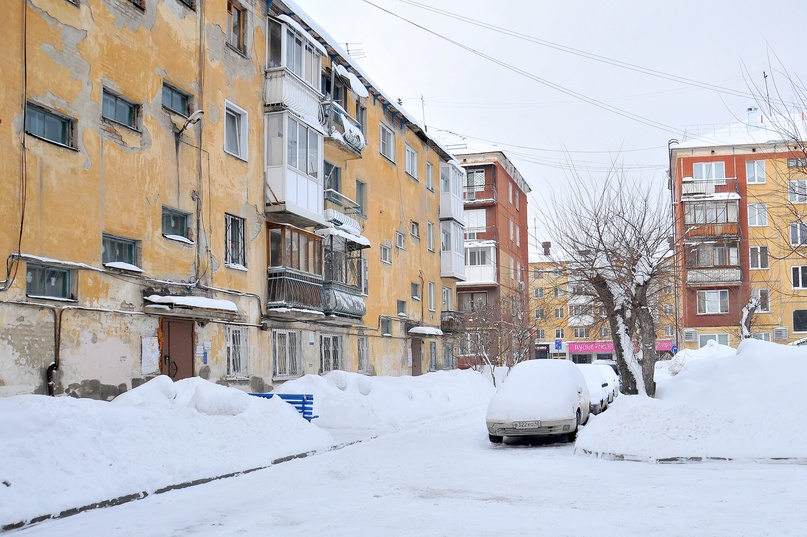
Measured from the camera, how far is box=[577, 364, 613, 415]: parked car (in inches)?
898

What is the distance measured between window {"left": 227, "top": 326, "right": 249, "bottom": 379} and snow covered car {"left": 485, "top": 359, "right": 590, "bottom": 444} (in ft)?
24.7

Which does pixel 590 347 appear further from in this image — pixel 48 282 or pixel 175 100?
pixel 48 282

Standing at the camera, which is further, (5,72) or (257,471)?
(5,72)

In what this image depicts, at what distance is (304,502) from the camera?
31.5 feet

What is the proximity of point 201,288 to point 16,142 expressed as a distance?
251 inches

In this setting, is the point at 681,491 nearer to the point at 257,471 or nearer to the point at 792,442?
the point at 792,442

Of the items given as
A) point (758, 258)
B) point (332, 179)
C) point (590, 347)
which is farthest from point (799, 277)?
point (332, 179)

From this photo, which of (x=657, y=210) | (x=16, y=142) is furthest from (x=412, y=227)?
(x=16, y=142)

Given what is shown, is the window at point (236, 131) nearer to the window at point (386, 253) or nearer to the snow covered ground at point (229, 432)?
the snow covered ground at point (229, 432)

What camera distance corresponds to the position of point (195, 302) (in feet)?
60.3

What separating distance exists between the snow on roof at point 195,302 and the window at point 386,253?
13571 millimetres

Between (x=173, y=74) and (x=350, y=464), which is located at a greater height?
(x=173, y=74)

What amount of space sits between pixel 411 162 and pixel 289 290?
52.0ft

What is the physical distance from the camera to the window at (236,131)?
21.8 metres
